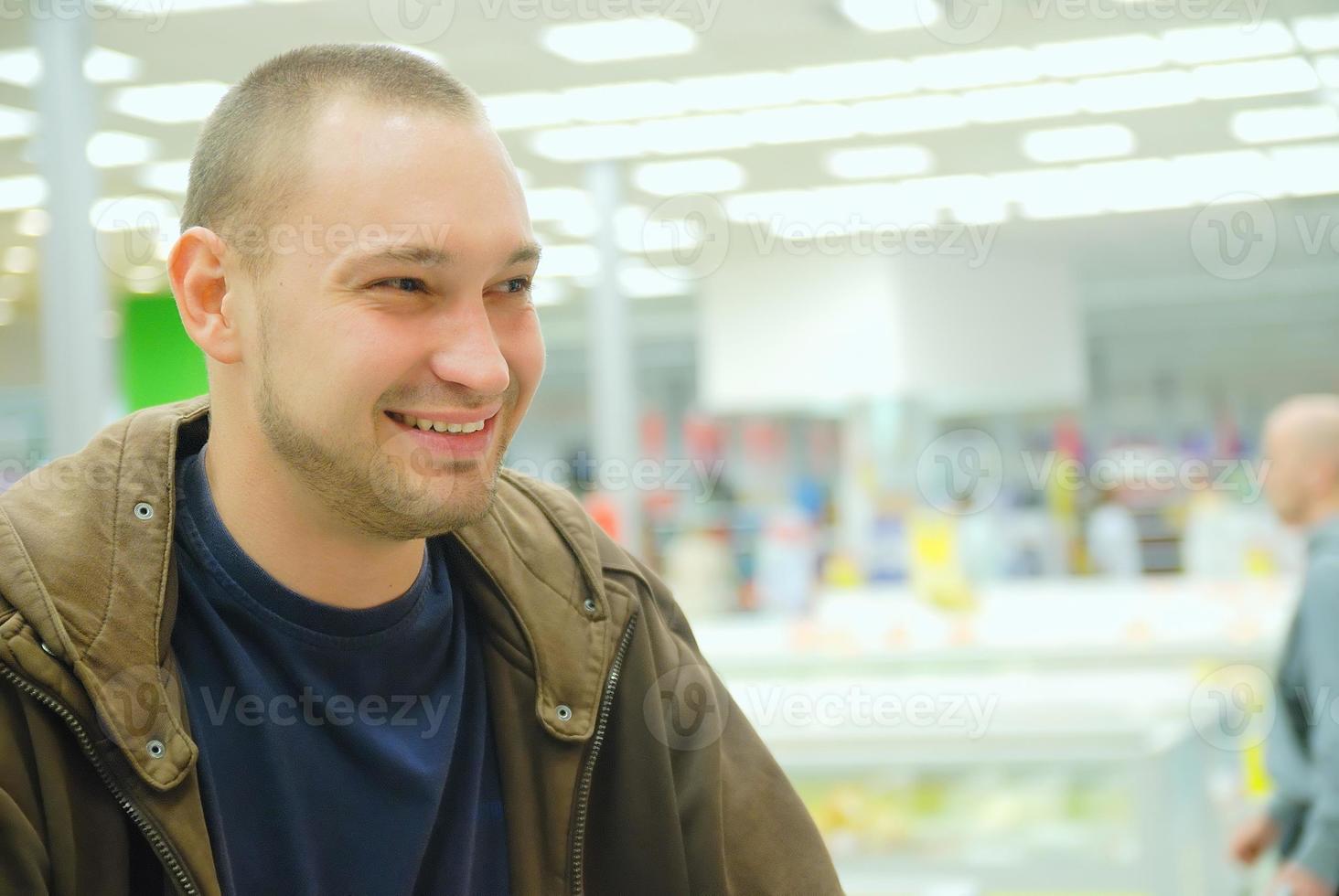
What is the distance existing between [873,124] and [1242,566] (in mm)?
2759

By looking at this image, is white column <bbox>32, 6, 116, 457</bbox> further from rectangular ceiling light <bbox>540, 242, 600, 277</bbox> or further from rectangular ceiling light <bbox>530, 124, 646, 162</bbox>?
rectangular ceiling light <bbox>540, 242, 600, 277</bbox>

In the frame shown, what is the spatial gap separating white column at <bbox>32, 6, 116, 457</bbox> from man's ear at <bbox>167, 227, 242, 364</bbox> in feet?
6.08

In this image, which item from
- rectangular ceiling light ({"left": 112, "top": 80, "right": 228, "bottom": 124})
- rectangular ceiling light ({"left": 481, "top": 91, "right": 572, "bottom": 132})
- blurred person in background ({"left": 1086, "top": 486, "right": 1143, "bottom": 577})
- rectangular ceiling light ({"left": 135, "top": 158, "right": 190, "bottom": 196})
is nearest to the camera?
rectangular ceiling light ({"left": 112, "top": 80, "right": 228, "bottom": 124})

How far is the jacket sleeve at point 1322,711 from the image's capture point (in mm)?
3053

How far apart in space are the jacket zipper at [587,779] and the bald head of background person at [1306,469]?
8.98 feet

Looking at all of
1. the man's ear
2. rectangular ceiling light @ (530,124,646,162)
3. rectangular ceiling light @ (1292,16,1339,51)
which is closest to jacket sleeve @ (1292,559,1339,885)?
the man's ear

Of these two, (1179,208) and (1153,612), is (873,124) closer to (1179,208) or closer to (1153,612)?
(1153,612)

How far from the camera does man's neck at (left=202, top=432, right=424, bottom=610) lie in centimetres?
119

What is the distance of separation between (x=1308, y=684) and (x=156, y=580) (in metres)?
2.87

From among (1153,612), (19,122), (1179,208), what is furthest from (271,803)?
(1179,208)

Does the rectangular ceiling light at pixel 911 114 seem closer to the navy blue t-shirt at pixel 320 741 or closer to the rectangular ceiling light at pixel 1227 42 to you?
the rectangular ceiling light at pixel 1227 42

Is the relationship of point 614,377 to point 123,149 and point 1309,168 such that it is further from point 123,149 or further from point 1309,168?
point 1309,168

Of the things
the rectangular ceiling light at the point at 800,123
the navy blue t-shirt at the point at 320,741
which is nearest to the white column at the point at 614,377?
the rectangular ceiling light at the point at 800,123

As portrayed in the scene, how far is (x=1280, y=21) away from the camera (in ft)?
18.1
